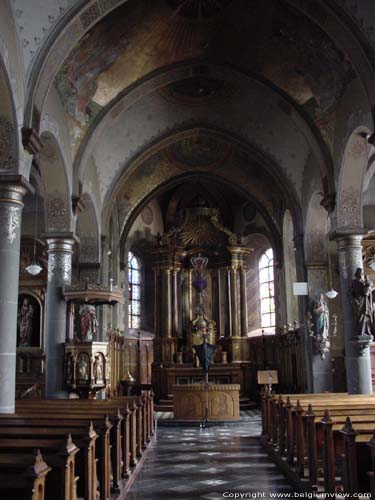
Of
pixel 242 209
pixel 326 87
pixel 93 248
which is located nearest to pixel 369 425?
pixel 326 87

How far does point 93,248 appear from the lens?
56.7ft

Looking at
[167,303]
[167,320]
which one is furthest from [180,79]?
[167,320]

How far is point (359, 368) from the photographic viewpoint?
13039 mm

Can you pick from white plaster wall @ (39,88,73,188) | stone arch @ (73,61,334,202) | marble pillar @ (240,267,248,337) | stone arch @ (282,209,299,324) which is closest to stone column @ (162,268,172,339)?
marble pillar @ (240,267,248,337)

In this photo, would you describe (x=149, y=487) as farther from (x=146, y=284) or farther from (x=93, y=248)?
(x=146, y=284)

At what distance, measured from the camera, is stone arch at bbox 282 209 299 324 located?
20656 mm

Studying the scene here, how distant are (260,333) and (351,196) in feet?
35.8

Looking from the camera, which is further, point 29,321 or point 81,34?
point 29,321

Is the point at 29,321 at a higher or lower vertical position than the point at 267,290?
lower

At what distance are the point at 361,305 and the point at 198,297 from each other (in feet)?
37.1

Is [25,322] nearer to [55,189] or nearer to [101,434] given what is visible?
[55,189]

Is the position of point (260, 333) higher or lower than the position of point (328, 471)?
higher

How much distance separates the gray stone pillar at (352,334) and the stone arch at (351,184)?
1.23 feet

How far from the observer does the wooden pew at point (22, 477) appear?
11.5 feet
